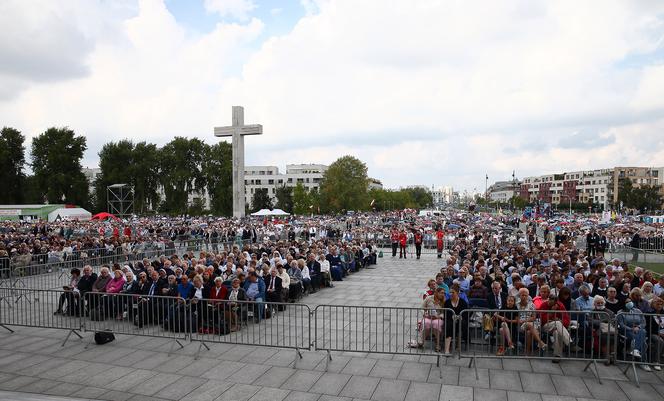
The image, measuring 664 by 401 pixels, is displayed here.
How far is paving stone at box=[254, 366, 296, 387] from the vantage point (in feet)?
21.9

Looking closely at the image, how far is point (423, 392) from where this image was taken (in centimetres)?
630

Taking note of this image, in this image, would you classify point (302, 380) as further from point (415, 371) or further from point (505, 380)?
point (505, 380)

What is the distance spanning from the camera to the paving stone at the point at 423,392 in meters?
6.11

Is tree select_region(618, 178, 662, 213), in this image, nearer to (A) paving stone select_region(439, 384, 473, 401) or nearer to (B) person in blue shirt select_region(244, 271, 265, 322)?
(B) person in blue shirt select_region(244, 271, 265, 322)

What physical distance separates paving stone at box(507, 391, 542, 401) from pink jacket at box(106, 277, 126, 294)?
903 centimetres

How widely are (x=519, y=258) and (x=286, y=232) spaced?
20.0 metres

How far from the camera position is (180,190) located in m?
79.3

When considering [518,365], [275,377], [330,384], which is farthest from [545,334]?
[275,377]

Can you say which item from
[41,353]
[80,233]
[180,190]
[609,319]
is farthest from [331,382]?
[180,190]

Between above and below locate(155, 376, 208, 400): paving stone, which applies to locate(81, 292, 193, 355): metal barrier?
above

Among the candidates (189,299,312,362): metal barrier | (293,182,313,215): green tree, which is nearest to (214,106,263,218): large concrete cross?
(189,299,312,362): metal barrier

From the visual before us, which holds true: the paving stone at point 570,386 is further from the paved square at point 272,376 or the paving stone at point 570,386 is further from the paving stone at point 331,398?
the paving stone at point 331,398

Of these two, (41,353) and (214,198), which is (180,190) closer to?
(214,198)

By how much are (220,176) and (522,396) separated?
79.1 metres
